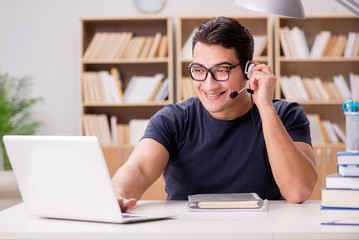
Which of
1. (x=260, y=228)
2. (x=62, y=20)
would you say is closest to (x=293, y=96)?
(x=62, y=20)

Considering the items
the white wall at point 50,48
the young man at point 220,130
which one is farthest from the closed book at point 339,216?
the white wall at point 50,48

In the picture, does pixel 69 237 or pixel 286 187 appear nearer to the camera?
pixel 69 237

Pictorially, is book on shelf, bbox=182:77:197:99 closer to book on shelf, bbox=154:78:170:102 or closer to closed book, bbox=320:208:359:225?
book on shelf, bbox=154:78:170:102

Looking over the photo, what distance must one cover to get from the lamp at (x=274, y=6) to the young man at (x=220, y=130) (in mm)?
94

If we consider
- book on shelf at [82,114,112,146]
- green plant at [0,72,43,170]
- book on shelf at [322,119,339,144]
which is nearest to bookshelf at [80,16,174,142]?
book on shelf at [82,114,112,146]

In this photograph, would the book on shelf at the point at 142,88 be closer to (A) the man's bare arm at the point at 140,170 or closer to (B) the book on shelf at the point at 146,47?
(B) the book on shelf at the point at 146,47

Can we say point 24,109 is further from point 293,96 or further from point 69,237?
point 69,237

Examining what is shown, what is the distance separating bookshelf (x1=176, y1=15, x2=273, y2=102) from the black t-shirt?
2404 mm

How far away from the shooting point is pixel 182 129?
189 centimetres

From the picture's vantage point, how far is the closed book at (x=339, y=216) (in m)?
1.15

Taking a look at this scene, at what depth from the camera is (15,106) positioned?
4363 mm

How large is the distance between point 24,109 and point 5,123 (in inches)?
10.8

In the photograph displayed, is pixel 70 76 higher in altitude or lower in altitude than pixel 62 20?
lower

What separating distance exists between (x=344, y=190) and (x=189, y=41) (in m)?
3.16
